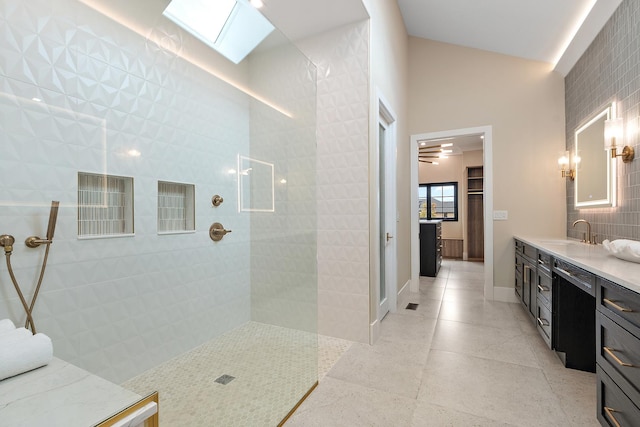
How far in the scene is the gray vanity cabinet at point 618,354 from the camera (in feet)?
3.82

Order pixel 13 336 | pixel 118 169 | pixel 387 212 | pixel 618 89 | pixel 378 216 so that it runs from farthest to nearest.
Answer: pixel 387 212 < pixel 378 216 < pixel 618 89 < pixel 118 169 < pixel 13 336

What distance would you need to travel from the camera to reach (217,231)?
1.66m

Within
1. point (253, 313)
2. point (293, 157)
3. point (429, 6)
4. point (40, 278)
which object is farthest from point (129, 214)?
point (429, 6)

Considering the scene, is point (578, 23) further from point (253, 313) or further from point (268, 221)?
point (253, 313)

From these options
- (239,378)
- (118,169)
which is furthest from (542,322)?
(118,169)

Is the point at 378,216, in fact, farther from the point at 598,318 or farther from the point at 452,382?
the point at 598,318

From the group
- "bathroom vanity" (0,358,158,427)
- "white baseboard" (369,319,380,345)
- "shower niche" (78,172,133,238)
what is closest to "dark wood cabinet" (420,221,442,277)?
"white baseboard" (369,319,380,345)

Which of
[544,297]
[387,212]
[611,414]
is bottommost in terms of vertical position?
[611,414]

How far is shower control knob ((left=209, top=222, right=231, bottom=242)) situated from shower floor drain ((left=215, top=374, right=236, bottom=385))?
695 millimetres

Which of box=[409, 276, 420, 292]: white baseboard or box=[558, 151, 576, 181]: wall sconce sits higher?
box=[558, 151, 576, 181]: wall sconce

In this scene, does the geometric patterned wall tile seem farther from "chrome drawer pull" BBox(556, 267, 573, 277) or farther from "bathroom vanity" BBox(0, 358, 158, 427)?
"bathroom vanity" BBox(0, 358, 158, 427)

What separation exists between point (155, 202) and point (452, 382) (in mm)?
2045

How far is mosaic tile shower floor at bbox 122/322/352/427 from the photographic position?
4.11 feet

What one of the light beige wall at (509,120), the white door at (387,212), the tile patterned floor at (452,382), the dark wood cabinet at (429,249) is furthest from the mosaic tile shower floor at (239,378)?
the dark wood cabinet at (429,249)
